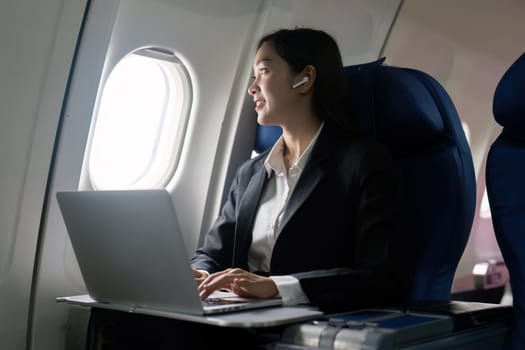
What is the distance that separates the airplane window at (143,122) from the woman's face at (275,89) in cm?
48

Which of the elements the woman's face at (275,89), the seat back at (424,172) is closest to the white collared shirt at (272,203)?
the woman's face at (275,89)

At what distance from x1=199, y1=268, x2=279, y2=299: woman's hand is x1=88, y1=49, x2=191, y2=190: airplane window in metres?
0.92

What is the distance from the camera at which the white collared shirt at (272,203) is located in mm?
2139

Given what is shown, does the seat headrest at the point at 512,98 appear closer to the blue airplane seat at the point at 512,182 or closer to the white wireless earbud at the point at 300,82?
the blue airplane seat at the point at 512,182

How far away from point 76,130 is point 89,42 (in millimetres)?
268

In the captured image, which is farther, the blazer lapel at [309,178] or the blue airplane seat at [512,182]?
the blazer lapel at [309,178]

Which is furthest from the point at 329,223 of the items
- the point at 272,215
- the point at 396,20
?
the point at 396,20

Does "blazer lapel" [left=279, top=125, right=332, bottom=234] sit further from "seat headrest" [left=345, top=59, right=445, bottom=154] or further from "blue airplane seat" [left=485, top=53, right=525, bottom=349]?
"blue airplane seat" [left=485, top=53, right=525, bottom=349]

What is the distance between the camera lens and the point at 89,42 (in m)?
2.22

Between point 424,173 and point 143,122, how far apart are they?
1.09 m

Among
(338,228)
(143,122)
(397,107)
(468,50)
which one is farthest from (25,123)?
(468,50)

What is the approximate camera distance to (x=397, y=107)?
6.94ft

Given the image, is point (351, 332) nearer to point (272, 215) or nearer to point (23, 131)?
point (272, 215)

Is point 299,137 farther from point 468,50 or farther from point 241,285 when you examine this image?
point 468,50
